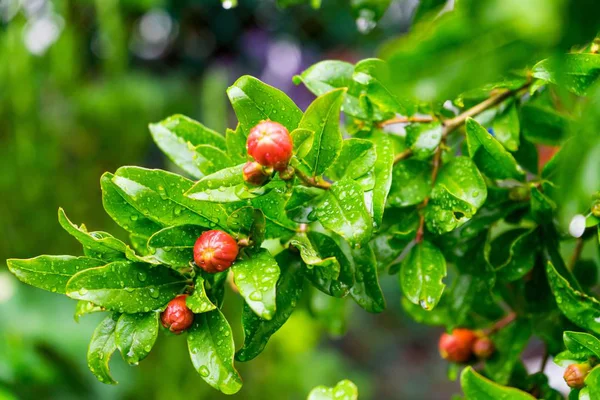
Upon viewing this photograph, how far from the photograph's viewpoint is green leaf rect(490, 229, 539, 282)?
0.52 m

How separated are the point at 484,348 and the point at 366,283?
0.20 metres

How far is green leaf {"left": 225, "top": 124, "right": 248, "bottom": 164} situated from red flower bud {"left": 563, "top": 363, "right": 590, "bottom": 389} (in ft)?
0.93

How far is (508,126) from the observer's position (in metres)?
0.54

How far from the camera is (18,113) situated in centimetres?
195

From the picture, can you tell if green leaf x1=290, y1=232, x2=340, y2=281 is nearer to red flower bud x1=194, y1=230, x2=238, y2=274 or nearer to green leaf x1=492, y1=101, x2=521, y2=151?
red flower bud x1=194, y1=230, x2=238, y2=274

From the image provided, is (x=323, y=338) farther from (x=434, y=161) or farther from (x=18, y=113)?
(x=434, y=161)

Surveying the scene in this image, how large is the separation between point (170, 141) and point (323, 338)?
8.73ft

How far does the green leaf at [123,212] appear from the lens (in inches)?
17.4

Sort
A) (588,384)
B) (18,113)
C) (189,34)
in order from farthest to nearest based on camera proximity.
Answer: (189,34) < (18,113) < (588,384)

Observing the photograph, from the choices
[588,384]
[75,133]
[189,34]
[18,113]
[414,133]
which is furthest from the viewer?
[189,34]

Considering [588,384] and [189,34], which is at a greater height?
[588,384]

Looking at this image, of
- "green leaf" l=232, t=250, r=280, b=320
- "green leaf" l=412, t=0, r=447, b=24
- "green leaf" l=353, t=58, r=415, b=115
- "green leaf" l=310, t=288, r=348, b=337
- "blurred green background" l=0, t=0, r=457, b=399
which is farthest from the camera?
"blurred green background" l=0, t=0, r=457, b=399

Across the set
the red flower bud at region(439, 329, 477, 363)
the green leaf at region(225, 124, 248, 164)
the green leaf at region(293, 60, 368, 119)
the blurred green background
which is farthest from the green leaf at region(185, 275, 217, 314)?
the blurred green background

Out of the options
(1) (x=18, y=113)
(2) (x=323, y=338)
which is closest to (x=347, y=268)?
(1) (x=18, y=113)
